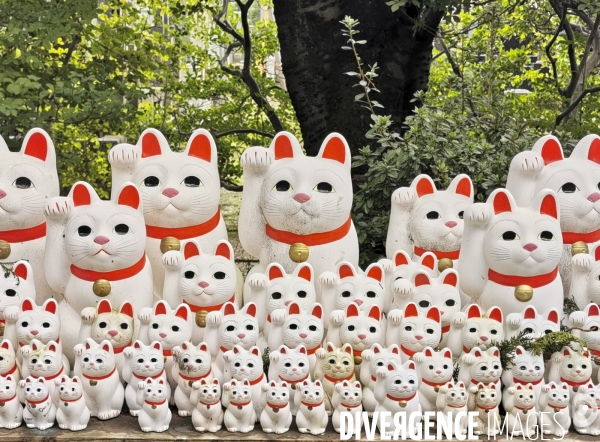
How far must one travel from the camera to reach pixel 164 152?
3.79m

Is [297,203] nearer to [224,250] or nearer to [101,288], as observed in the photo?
[224,250]

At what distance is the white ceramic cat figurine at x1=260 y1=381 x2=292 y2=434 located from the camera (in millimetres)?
3115

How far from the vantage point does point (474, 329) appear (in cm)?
332

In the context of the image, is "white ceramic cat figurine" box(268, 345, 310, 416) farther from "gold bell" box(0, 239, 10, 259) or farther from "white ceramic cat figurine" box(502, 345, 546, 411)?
"gold bell" box(0, 239, 10, 259)

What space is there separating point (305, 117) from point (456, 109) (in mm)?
973

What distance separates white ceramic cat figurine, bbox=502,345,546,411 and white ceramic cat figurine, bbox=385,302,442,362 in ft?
1.01

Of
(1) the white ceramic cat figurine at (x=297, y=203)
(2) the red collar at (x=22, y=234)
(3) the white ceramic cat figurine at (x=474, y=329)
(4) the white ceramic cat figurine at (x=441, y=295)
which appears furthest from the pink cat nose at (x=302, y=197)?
(2) the red collar at (x=22, y=234)

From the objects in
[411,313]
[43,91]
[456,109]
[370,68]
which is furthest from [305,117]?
[411,313]

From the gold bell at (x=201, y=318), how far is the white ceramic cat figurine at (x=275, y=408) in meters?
0.41

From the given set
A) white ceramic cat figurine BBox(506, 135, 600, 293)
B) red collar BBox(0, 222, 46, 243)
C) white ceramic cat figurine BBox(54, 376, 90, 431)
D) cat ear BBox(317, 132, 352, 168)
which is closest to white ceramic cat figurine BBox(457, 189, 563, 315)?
white ceramic cat figurine BBox(506, 135, 600, 293)

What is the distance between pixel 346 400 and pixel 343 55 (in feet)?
9.03

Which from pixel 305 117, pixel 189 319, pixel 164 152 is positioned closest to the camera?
pixel 189 319

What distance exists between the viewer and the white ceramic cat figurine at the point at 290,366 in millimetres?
3191

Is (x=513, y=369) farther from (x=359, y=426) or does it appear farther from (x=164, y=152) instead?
(x=164, y=152)
